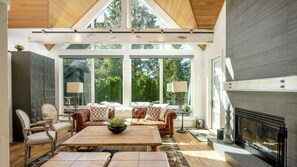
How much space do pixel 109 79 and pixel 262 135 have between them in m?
5.08

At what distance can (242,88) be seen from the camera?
139 inches

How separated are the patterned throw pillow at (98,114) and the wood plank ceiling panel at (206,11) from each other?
363 centimetres

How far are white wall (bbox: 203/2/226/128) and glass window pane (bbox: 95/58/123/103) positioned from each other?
2853 mm

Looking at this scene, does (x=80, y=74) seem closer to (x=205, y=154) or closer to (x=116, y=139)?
(x=116, y=139)

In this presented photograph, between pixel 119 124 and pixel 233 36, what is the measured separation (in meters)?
2.87

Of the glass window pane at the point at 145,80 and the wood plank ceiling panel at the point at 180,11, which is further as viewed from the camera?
the glass window pane at the point at 145,80

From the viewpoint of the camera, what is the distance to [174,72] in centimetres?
716

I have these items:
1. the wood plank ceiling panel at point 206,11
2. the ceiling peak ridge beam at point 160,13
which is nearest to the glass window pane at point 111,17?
the ceiling peak ridge beam at point 160,13

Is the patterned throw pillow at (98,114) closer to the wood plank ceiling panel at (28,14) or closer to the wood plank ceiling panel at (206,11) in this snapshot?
the wood plank ceiling panel at (28,14)

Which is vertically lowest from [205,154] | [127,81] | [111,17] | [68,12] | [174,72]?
[205,154]

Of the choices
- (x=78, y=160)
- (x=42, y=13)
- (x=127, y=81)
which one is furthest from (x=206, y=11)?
(x=78, y=160)

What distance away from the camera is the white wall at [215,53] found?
5152 mm

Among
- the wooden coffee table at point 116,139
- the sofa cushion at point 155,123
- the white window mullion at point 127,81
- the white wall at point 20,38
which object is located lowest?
the sofa cushion at point 155,123

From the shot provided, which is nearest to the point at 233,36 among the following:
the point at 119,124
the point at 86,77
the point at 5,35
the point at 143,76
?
the point at 119,124
